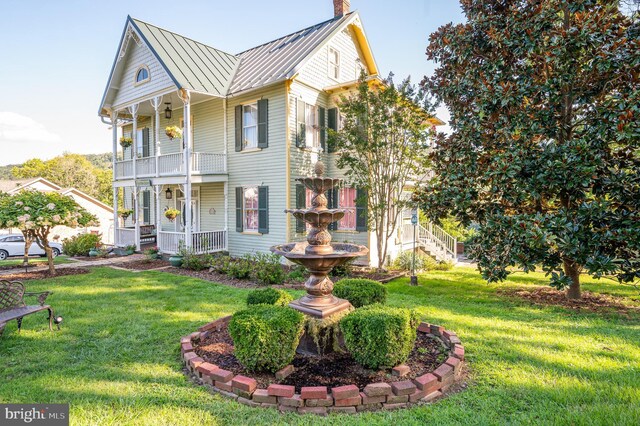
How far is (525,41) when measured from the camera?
279 inches

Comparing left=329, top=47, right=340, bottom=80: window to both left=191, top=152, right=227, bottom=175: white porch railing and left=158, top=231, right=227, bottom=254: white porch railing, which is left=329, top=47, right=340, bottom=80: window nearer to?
left=191, top=152, right=227, bottom=175: white porch railing

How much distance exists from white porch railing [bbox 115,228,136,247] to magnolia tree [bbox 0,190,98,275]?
5254 millimetres

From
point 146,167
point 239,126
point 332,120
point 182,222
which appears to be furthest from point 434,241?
point 146,167

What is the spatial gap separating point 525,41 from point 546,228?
3864 mm

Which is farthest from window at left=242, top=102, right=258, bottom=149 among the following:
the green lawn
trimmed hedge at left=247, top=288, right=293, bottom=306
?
trimmed hedge at left=247, top=288, right=293, bottom=306

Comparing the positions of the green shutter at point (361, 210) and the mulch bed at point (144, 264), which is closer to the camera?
the green shutter at point (361, 210)

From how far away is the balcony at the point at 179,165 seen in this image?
43.9ft

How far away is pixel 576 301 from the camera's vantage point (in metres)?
7.98

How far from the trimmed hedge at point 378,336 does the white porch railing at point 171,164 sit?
11.3 meters

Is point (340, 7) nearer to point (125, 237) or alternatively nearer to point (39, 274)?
point (125, 237)

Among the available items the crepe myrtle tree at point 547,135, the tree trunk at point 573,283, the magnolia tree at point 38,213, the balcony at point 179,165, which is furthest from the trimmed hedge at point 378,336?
the balcony at point 179,165

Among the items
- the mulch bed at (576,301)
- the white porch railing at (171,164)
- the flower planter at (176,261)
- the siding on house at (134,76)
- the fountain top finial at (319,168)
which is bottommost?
the mulch bed at (576,301)

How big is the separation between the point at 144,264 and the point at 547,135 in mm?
13267

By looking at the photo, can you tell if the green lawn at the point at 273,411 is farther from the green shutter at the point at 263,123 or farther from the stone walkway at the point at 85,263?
the green shutter at the point at 263,123
